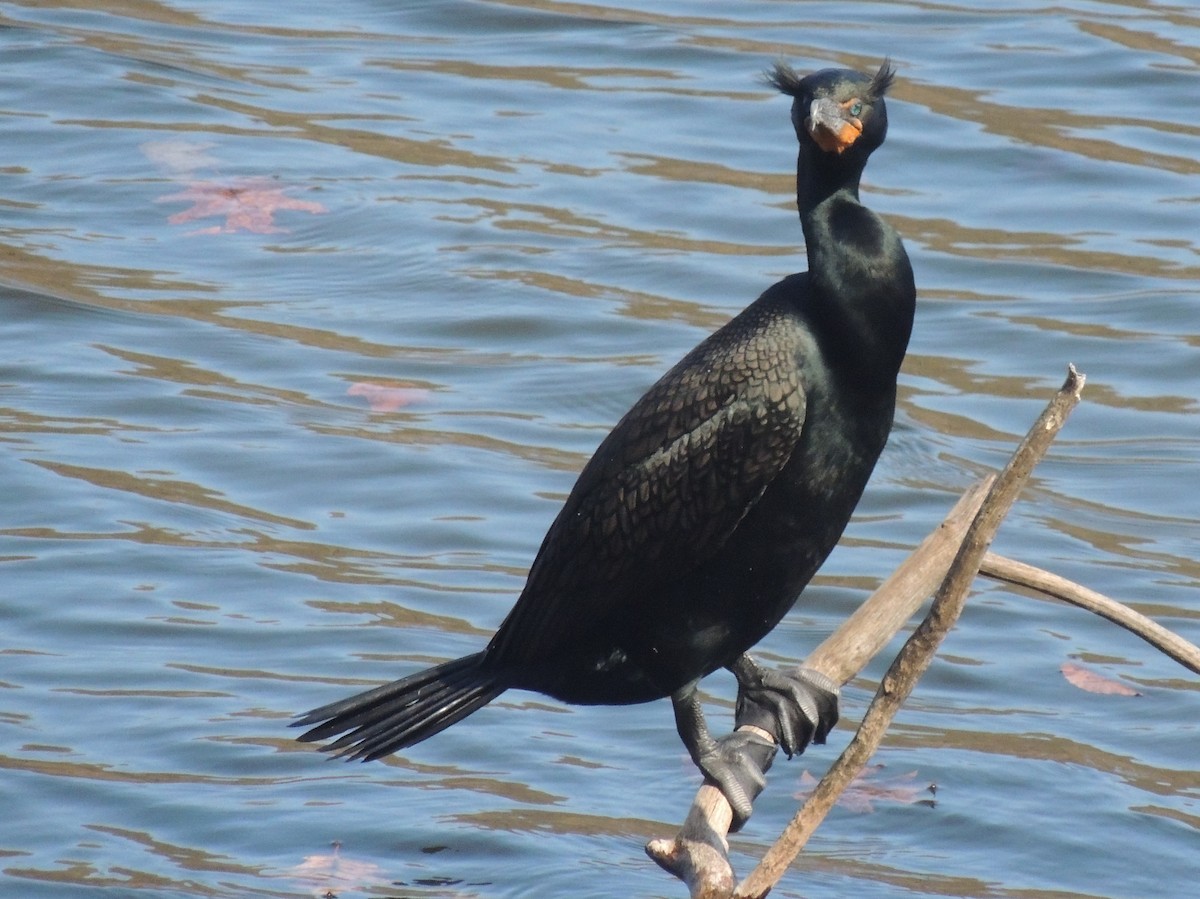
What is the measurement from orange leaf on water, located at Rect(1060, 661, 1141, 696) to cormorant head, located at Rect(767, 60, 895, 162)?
9.85 ft

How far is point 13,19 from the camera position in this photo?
12.6 metres

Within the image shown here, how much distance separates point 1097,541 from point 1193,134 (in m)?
4.31

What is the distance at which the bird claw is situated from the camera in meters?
4.20

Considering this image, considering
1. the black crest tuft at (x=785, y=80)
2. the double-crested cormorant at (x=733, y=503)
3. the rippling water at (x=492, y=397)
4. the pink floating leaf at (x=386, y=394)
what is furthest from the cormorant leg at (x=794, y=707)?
the pink floating leaf at (x=386, y=394)

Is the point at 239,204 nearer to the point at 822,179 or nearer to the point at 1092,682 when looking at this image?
the point at 1092,682

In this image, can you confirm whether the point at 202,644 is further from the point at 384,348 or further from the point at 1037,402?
the point at 1037,402

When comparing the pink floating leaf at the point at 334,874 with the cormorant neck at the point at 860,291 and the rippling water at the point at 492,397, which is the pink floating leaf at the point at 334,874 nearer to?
the rippling water at the point at 492,397

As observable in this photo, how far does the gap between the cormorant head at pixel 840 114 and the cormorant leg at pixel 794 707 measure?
43.2 inches

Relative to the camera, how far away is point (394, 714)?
174 inches

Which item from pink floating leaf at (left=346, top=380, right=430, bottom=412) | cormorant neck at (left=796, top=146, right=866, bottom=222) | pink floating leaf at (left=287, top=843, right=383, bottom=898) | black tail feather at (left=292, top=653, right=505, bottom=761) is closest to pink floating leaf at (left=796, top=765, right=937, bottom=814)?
pink floating leaf at (left=287, top=843, right=383, bottom=898)

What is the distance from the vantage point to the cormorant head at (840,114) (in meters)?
4.09

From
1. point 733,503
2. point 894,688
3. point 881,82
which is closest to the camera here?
point 894,688

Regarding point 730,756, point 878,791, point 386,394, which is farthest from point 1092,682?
point 386,394

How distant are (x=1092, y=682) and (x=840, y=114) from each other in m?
3.17
